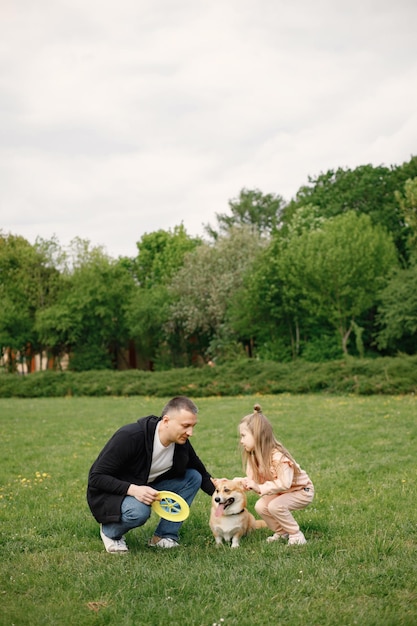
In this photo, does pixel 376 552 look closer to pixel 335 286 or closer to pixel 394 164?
pixel 335 286

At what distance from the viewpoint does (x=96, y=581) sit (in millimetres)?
4957

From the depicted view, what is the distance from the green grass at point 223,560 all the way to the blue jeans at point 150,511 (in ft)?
0.74

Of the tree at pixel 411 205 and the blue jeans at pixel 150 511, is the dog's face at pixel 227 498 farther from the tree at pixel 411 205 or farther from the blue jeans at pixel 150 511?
the tree at pixel 411 205

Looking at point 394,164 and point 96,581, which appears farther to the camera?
point 394,164

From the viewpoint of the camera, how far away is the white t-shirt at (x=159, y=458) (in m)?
5.94

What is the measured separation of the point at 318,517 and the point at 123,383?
71.9 ft

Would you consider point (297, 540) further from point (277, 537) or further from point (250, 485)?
point (250, 485)

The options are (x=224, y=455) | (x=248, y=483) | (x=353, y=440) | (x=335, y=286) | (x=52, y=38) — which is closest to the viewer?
(x=248, y=483)

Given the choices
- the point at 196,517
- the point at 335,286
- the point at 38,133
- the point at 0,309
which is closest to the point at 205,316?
the point at 335,286

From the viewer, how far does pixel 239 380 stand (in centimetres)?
2644

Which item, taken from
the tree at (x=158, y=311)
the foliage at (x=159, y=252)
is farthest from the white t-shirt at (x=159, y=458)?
the foliage at (x=159, y=252)

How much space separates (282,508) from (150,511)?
1.26 metres

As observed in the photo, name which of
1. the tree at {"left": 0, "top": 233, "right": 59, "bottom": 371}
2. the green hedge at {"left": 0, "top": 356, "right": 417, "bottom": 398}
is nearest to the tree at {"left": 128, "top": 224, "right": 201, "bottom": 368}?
the tree at {"left": 0, "top": 233, "right": 59, "bottom": 371}

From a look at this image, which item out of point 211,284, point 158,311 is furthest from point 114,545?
point 158,311
